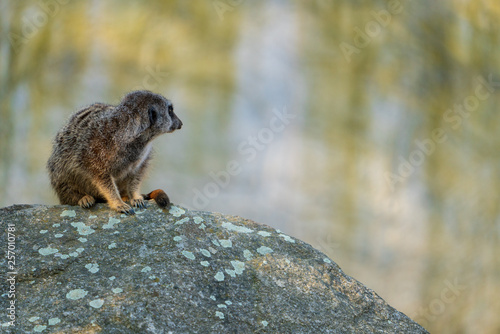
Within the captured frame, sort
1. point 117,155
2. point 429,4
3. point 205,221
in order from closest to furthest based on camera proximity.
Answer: point 205,221 < point 117,155 < point 429,4

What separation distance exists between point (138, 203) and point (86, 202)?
45 centimetres

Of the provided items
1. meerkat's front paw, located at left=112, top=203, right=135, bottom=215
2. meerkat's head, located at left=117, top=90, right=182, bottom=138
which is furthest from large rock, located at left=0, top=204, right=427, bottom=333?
meerkat's head, located at left=117, top=90, right=182, bottom=138

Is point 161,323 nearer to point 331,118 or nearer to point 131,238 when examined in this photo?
point 131,238

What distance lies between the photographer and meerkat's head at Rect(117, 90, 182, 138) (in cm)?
535

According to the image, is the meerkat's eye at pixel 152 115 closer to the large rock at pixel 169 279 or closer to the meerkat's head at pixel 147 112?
the meerkat's head at pixel 147 112

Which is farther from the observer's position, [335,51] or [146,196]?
[335,51]

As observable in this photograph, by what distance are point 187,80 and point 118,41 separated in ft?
5.20

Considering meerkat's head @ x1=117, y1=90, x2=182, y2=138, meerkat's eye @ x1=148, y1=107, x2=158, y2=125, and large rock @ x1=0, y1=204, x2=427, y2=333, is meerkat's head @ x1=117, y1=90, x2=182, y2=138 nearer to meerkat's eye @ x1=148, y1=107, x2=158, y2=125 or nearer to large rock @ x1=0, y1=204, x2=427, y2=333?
meerkat's eye @ x1=148, y1=107, x2=158, y2=125

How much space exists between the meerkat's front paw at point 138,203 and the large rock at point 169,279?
9cm

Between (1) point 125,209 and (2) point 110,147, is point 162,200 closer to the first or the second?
(1) point 125,209

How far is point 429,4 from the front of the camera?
12.3 meters

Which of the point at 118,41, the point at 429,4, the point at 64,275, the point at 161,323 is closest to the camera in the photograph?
the point at 161,323

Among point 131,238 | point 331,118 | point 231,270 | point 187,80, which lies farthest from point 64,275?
point 331,118

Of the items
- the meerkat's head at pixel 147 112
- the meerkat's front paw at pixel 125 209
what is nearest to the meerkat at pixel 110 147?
the meerkat's head at pixel 147 112
